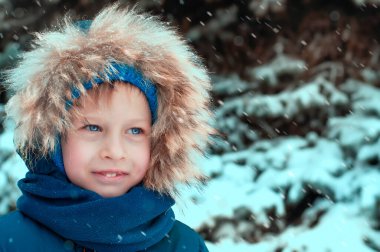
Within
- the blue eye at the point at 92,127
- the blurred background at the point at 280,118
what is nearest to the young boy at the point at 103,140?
the blue eye at the point at 92,127

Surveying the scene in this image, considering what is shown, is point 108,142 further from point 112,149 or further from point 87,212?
point 87,212

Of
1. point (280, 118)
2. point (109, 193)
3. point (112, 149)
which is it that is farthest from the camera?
point (280, 118)

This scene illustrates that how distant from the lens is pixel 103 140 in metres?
2.04

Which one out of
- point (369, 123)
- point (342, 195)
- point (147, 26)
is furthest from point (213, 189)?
point (147, 26)

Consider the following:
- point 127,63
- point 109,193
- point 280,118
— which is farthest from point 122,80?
point 280,118

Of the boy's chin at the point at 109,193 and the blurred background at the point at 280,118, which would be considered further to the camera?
the blurred background at the point at 280,118

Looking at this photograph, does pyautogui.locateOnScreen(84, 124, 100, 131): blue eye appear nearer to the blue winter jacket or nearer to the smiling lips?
the smiling lips

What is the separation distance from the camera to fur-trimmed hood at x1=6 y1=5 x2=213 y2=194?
2.12m

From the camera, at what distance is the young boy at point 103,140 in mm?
2051

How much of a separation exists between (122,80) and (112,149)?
0.22 m

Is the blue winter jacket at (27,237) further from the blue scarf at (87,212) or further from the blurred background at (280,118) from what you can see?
the blurred background at (280,118)

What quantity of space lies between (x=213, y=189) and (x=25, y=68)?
2790 millimetres

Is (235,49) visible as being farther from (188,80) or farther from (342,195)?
(188,80)

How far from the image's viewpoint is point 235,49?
5.52 m
